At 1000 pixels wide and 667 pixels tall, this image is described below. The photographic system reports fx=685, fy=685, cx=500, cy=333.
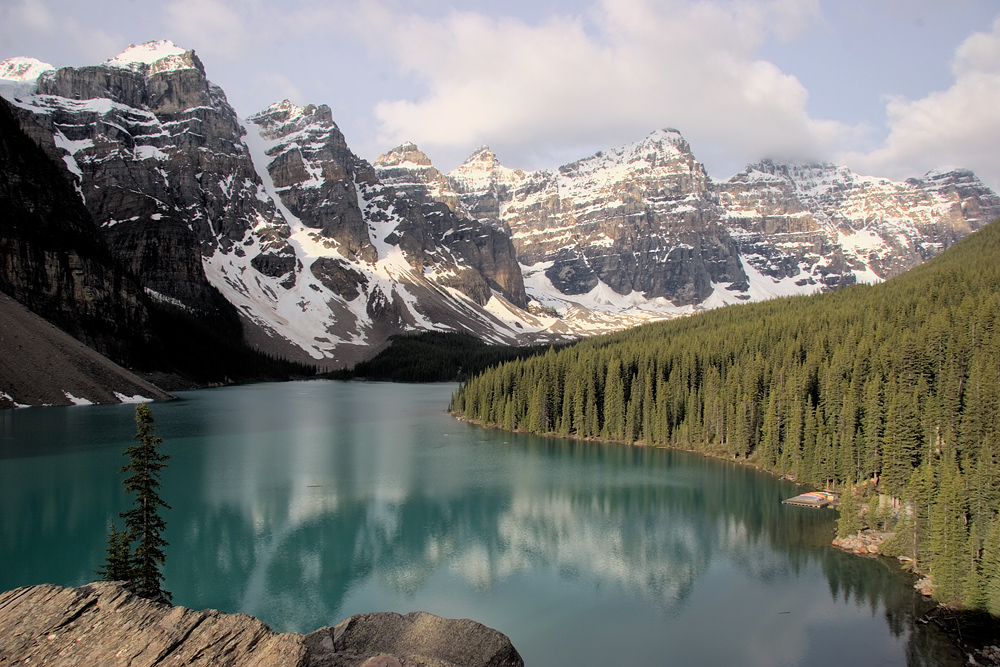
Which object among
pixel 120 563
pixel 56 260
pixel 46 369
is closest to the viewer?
pixel 120 563

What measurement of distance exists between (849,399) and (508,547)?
1023 inches

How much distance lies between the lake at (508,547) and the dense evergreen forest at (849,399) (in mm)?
2936

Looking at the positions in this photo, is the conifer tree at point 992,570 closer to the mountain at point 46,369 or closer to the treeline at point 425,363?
the mountain at point 46,369

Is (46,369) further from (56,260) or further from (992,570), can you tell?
(992,570)

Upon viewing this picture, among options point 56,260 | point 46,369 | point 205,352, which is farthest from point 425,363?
point 46,369

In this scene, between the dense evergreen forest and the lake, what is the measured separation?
2936mm

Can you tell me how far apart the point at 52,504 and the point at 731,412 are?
4831cm

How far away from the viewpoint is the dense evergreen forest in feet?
89.1

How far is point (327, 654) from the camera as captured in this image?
1044cm

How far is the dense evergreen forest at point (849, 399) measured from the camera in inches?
1069

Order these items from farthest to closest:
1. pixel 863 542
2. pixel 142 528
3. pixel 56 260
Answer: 1. pixel 56 260
2. pixel 863 542
3. pixel 142 528

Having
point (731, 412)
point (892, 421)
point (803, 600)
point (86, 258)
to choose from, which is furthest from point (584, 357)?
point (86, 258)

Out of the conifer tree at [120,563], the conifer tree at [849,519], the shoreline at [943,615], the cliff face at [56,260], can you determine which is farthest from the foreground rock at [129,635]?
the cliff face at [56,260]

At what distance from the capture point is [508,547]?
31750 millimetres
